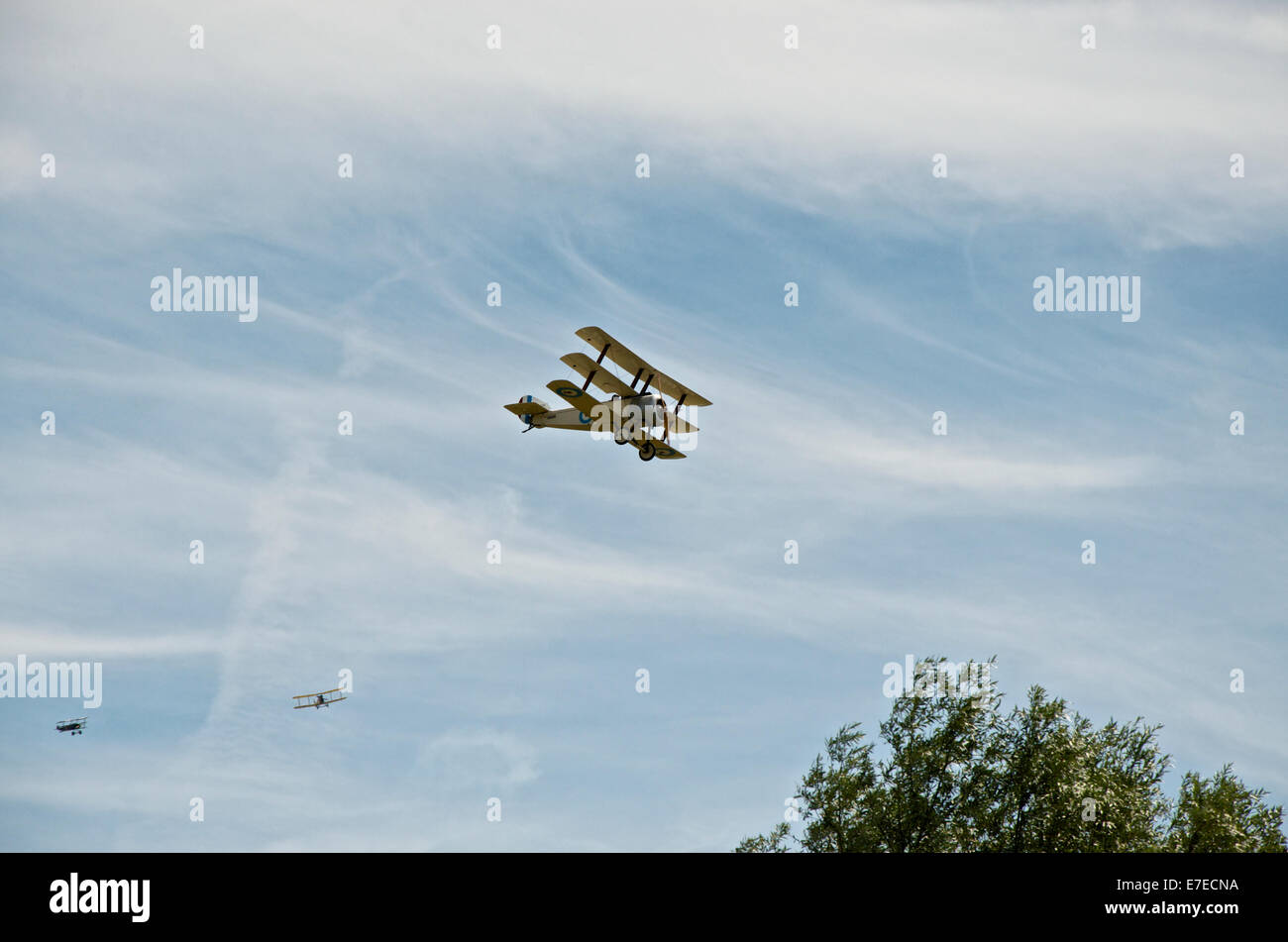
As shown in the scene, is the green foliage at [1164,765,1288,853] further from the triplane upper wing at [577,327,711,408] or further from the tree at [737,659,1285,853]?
the triplane upper wing at [577,327,711,408]

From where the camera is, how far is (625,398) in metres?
54.3

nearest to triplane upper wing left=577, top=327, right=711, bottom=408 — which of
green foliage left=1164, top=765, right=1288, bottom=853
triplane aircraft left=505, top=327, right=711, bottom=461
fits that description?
triplane aircraft left=505, top=327, right=711, bottom=461

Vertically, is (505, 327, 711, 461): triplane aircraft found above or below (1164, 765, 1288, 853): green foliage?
above

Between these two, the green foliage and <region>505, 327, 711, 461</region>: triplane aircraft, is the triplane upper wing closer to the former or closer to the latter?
<region>505, 327, 711, 461</region>: triplane aircraft

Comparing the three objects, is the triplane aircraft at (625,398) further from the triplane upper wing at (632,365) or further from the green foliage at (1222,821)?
the green foliage at (1222,821)

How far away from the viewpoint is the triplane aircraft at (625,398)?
176ft

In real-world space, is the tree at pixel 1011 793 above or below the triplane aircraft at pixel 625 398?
below

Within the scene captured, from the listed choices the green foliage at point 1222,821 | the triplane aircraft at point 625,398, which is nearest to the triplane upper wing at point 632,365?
the triplane aircraft at point 625,398

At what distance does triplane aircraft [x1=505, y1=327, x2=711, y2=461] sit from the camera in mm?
53656

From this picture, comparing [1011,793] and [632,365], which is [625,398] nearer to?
[632,365]

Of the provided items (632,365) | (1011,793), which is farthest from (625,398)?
(1011,793)

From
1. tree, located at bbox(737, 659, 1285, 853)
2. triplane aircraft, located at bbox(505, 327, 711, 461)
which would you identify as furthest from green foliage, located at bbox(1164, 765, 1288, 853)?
triplane aircraft, located at bbox(505, 327, 711, 461)
